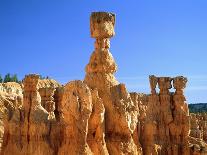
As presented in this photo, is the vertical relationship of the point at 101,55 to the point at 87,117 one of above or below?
above

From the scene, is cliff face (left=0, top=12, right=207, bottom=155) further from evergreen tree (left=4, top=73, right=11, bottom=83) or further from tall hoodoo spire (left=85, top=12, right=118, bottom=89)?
evergreen tree (left=4, top=73, right=11, bottom=83)

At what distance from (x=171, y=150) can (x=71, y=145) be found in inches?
708

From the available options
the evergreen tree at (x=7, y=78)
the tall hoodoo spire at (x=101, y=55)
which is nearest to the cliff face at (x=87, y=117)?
the tall hoodoo spire at (x=101, y=55)

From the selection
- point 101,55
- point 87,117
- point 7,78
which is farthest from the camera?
point 7,78

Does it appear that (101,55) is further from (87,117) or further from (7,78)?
(7,78)

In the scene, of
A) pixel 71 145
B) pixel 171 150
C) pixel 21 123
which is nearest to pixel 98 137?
pixel 71 145

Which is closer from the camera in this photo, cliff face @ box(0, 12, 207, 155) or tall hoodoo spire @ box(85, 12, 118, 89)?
cliff face @ box(0, 12, 207, 155)

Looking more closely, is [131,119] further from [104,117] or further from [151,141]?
[151,141]

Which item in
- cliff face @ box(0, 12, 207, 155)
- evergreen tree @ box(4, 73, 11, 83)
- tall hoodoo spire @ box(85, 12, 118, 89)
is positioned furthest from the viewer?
evergreen tree @ box(4, 73, 11, 83)

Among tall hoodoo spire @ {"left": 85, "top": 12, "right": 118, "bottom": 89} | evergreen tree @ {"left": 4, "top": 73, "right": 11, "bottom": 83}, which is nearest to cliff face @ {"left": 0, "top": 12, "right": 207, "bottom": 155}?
tall hoodoo spire @ {"left": 85, "top": 12, "right": 118, "bottom": 89}

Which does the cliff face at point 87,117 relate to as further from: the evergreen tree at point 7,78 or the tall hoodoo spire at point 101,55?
the evergreen tree at point 7,78

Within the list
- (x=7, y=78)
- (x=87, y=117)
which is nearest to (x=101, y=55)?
(x=87, y=117)

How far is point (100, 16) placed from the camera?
51.1 ft

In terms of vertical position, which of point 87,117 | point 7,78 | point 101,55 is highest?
point 7,78
